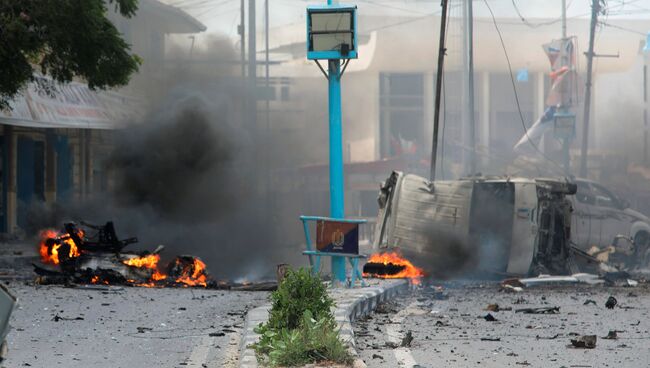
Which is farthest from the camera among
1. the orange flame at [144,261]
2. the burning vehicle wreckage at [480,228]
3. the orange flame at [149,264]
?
the burning vehicle wreckage at [480,228]

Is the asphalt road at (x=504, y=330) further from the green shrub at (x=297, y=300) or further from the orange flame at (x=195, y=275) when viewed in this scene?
the orange flame at (x=195, y=275)

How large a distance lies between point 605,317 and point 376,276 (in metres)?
6.24

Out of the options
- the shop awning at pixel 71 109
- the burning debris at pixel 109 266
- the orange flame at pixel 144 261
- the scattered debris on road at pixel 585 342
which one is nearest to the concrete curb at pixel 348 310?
the scattered debris on road at pixel 585 342

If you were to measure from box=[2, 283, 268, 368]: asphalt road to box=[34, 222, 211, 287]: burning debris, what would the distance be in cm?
87

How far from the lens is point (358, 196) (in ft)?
174

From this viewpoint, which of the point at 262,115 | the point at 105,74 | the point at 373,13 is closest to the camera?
the point at 105,74

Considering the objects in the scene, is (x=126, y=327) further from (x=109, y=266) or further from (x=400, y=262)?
(x=400, y=262)

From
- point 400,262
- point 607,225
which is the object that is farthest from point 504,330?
point 607,225

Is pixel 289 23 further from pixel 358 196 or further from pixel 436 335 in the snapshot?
pixel 436 335

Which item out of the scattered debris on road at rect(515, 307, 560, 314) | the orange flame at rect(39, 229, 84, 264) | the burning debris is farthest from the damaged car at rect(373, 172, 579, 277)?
the scattered debris on road at rect(515, 307, 560, 314)

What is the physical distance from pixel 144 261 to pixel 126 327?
19.5 feet

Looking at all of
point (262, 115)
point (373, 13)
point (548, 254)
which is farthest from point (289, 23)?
point (548, 254)

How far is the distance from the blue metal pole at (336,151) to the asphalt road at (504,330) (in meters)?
0.93

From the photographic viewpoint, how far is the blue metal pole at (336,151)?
50.2 ft
